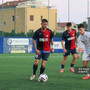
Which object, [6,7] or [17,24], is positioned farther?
[6,7]

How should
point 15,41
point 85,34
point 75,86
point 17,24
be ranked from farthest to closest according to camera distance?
point 17,24, point 15,41, point 85,34, point 75,86

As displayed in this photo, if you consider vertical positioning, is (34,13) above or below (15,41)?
above

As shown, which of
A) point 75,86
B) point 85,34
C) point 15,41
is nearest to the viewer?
point 75,86

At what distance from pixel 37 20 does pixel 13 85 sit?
175 feet

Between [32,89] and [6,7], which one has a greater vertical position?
[6,7]

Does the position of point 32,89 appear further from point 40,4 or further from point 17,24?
point 40,4

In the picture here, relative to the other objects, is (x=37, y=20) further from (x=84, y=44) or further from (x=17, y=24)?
(x=84, y=44)

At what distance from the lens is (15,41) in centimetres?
3186

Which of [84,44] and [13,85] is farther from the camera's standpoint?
[84,44]

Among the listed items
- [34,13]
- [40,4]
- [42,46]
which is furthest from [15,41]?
[40,4]

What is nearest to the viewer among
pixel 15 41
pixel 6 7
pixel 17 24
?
pixel 15 41

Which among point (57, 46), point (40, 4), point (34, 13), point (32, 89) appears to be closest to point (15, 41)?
point (57, 46)

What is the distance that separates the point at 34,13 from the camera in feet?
203

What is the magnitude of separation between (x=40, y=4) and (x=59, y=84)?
5635 cm
